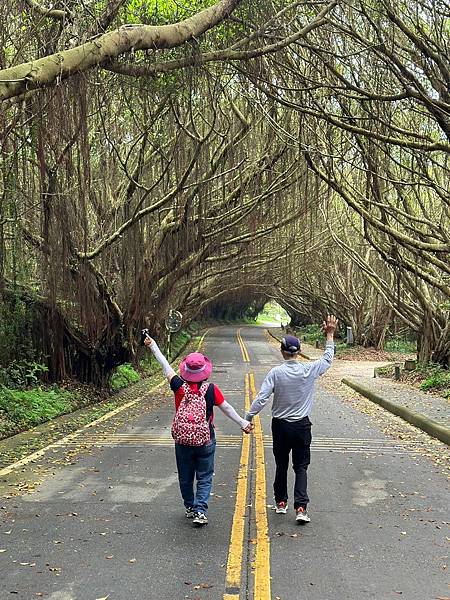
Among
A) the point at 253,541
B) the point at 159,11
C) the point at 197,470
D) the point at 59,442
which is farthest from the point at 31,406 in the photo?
the point at 253,541

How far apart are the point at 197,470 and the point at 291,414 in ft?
3.34

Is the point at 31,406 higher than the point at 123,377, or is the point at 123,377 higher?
the point at 31,406

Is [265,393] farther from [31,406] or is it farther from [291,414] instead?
[31,406]

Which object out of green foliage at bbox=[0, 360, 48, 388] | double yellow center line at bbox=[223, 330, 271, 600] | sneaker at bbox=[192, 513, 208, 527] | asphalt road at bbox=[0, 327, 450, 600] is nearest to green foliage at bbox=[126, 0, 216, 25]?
asphalt road at bbox=[0, 327, 450, 600]

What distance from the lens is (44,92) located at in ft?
25.0

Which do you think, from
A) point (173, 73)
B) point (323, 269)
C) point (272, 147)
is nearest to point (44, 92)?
point (173, 73)

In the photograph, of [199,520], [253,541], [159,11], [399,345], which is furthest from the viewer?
[399,345]

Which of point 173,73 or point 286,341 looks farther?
point 173,73

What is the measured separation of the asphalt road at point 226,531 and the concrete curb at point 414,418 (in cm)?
137

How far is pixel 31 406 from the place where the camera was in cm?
1385

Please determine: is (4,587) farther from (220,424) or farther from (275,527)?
(220,424)

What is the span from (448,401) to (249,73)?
990 cm

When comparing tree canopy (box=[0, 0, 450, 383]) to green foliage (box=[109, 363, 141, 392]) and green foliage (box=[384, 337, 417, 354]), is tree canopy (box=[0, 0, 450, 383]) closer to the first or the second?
green foliage (box=[109, 363, 141, 392])

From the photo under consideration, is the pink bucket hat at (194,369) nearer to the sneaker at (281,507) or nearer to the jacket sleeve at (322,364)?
the jacket sleeve at (322,364)
